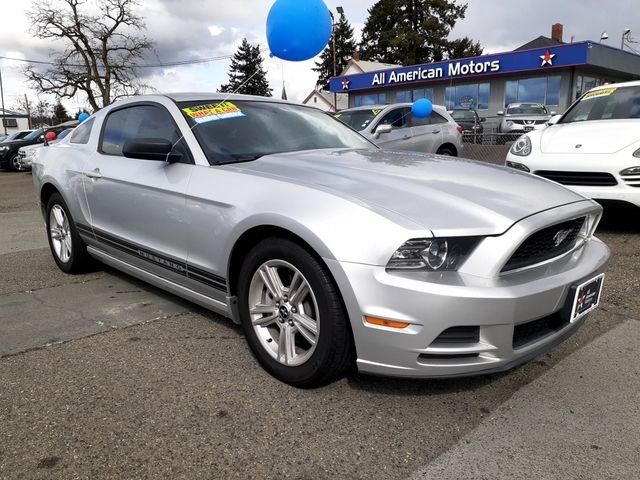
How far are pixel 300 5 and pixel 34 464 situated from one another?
531 centimetres

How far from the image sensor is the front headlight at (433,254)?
2121mm

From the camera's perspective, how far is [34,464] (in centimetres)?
200

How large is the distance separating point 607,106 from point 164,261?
5.83 metres

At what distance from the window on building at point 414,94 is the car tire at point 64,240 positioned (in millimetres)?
28841

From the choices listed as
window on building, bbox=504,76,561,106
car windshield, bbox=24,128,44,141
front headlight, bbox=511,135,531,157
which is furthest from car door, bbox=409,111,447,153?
window on building, bbox=504,76,561,106

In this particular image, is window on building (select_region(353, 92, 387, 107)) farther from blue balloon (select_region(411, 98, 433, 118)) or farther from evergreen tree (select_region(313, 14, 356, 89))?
evergreen tree (select_region(313, 14, 356, 89))

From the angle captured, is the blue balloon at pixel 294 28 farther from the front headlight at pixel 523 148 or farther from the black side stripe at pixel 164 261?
the black side stripe at pixel 164 261

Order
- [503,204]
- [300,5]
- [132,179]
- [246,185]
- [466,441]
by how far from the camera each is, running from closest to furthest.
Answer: [466,441] → [503,204] → [246,185] → [132,179] → [300,5]

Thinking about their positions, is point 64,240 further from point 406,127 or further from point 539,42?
point 539,42

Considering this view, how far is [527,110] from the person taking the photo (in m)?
19.7

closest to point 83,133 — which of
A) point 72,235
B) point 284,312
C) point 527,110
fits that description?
point 72,235

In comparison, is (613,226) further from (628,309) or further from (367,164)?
(367,164)

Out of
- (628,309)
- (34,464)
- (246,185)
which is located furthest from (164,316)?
(628,309)

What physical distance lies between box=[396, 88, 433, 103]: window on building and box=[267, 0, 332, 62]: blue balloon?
1041 inches
